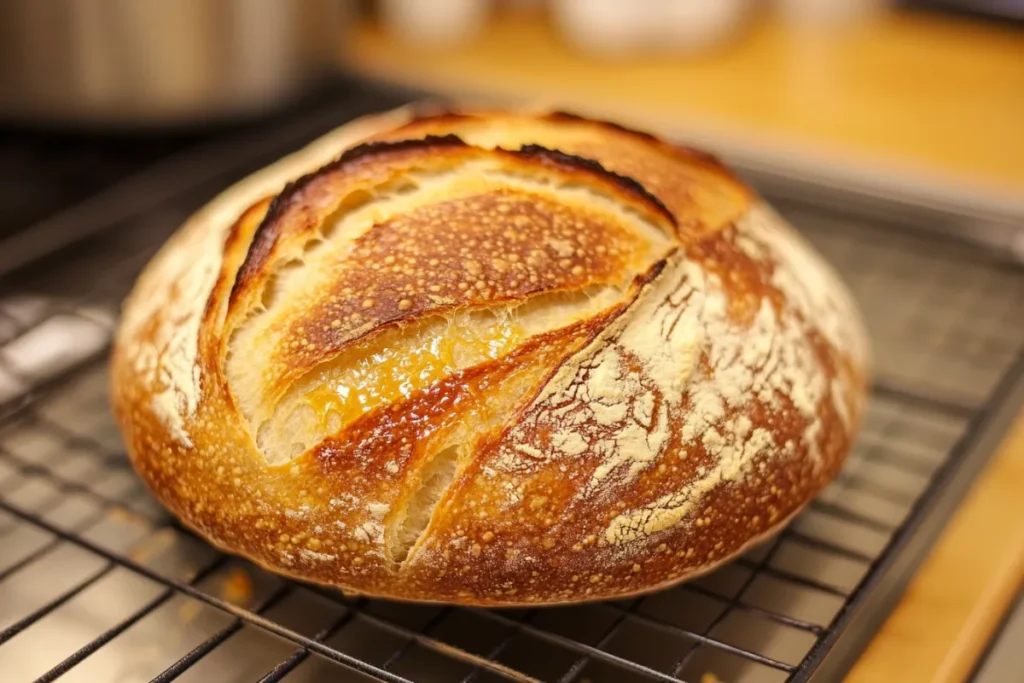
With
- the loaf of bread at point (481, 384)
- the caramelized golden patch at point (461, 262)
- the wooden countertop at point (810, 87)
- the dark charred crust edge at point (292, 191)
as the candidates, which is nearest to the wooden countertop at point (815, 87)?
the wooden countertop at point (810, 87)

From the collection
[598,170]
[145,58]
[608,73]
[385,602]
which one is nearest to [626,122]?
[598,170]

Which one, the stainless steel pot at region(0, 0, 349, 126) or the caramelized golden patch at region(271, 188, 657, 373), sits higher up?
the stainless steel pot at region(0, 0, 349, 126)

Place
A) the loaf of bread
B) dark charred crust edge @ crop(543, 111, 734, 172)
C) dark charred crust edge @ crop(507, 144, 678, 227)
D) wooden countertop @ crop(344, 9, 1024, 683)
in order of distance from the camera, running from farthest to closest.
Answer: wooden countertop @ crop(344, 9, 1024, 683)
dark charred crust edge @ crop(543, 111, 734, 172)
dark charred crust edge @ crop(507, 144, 678, 227)
the loaf of bread

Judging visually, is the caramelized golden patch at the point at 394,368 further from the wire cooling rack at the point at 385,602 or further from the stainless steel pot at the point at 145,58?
the stainless steel pot at the point at 145,58

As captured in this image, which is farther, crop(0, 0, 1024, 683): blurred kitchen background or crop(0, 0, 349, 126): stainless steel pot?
crop(0, 0, 349, 126): stainless steel pot

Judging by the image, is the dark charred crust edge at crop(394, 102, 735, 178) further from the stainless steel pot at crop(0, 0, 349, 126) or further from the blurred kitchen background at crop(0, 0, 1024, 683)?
the stainless steel pot at crop(0, 0, 349, 126)

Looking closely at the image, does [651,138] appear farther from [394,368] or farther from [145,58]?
[145,58]

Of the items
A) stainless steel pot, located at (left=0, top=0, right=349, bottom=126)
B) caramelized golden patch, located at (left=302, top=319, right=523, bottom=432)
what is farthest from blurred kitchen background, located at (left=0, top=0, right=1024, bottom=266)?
caramelized golden patch, located at (left=302, top=319, right=523, bottom=432)

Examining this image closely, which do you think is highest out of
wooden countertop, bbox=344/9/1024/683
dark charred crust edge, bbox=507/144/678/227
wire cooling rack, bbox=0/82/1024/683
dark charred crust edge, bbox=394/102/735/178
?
wooden countertop, bbox=344/9/1024/683

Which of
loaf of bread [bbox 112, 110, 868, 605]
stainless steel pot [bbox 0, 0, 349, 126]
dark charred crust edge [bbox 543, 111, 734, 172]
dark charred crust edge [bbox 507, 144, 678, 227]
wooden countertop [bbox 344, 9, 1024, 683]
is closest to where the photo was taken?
loaf of bread [bbox 112, 110, 868, 605]
